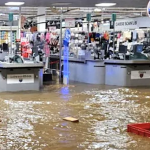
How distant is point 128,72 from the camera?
11.8 metres

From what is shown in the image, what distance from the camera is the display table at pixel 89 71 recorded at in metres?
12.4

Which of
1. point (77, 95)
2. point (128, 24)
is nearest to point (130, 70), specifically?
point (77, 95)

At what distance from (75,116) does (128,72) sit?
4.95 m

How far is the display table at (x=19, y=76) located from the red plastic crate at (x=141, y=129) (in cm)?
478

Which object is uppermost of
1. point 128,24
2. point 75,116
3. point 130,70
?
point 128,24

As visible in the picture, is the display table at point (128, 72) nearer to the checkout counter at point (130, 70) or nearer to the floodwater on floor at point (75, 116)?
the checkout counter at point (130, 70)

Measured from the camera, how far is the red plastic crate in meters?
5.80

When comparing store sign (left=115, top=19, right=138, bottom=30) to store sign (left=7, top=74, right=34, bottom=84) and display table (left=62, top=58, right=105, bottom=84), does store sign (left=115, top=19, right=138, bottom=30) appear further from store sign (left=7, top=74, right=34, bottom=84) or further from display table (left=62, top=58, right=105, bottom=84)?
store sign (left=7, top=74, right=34, bottom=84)

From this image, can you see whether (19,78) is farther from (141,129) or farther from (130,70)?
(141,129)

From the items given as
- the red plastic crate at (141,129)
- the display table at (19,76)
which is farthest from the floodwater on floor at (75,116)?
the display table at (19,76)

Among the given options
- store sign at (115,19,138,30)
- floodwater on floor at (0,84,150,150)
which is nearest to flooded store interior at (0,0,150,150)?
floodwater on floor at (0,84,150,150)

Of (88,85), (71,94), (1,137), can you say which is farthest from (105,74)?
(1,137)

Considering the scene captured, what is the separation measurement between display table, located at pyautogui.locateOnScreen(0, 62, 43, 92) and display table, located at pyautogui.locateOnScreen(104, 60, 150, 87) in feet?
8.59

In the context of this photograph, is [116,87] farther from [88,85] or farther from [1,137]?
[1,137]
